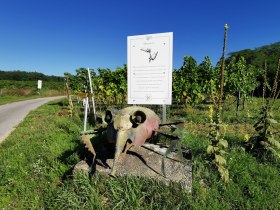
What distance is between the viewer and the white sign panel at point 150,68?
538cm

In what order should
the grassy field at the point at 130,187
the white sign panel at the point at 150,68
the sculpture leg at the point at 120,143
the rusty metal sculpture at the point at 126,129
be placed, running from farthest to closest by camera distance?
the white sign panel at the point at 150,68
the rusty metal sculpture at the point at 126,129
the sculpture leg at the point at 120,143
the grassy field at the point at 130,187

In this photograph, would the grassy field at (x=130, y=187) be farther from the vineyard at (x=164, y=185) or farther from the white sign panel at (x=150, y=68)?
the white sign panel at (x=150, y=68)

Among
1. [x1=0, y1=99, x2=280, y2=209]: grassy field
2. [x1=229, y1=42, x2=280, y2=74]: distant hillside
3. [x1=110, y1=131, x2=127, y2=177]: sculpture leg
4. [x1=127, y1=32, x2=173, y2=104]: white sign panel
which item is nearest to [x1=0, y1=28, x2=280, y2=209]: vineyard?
[x1=0, y1=99, x2=280, y2=209]: grassy field

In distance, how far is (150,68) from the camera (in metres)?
5.52

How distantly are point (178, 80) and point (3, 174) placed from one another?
9.38 meters

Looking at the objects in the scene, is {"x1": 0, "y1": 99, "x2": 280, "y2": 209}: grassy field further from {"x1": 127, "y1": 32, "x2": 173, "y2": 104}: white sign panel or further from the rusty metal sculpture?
{"x1": 127, "y1": 32, "x2": 173, "y2": 104}: white sign panel

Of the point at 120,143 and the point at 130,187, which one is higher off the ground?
the point at 120,143

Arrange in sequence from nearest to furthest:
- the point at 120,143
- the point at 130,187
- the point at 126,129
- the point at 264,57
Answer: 1. the point at 130,187
2. the point at 120,143
3. the point at 126,129
4. the point at 264,57

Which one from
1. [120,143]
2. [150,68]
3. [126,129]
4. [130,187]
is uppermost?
[150,68]

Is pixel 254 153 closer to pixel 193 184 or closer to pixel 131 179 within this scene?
pixel 193 184

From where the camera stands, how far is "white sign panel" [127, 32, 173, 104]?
5.38 metres

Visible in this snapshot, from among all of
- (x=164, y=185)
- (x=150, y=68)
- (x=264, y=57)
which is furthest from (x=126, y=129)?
(x=264, y=57)

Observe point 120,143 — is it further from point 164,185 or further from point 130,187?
point 164,185

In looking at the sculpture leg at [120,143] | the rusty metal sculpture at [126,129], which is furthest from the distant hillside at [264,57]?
the sculpture leg at [120,143]
